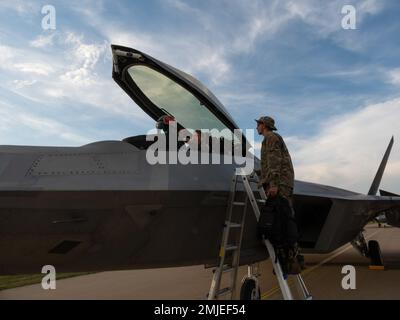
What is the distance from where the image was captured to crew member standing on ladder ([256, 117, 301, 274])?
3.67 m

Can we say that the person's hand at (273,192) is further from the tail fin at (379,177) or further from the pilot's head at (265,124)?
the tail fin at (379,177)

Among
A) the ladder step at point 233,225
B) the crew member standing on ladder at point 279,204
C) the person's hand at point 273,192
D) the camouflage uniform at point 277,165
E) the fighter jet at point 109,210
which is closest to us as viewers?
the fighter jet at point 109,210

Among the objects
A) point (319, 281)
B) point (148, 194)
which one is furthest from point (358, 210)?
point (148, 194)

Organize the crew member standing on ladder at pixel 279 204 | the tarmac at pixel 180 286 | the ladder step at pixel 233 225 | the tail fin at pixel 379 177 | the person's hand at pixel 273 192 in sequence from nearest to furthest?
the crew member standing on ladder at pixel 279 204 < the person's hand at pixel 273 192 < the ladder step at pixel 233 225 < the tarmac at pixel 180 286 < the tail fin at pixel 379 177

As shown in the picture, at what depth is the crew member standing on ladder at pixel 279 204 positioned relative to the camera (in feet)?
12.1

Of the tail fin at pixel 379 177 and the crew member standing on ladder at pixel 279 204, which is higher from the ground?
the tail fin at pixel 379 177

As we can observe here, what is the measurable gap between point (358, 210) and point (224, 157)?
14.1 ft

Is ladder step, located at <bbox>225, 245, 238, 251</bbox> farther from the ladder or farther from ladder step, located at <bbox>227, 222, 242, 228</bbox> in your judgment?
ladder step, located at <bbox>227, 222, 242, 228</bbox>

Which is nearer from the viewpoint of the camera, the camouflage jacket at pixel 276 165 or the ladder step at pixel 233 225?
the camouflage jacket at pixel 276 165

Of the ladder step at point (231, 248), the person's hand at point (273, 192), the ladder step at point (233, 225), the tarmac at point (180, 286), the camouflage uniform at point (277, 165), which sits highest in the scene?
the camouflage uniform at point (277, 165)

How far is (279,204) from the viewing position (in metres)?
3.70

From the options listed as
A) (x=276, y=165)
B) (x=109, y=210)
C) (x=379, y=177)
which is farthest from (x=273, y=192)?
(x=379, y=177)

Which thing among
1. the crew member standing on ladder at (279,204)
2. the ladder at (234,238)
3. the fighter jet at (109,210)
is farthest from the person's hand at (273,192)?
the fighter jet at (109,210)

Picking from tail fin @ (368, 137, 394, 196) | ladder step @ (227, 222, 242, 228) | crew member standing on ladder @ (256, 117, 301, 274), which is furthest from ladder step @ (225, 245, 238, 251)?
tail fin @ (368, 137, 394, 196)
